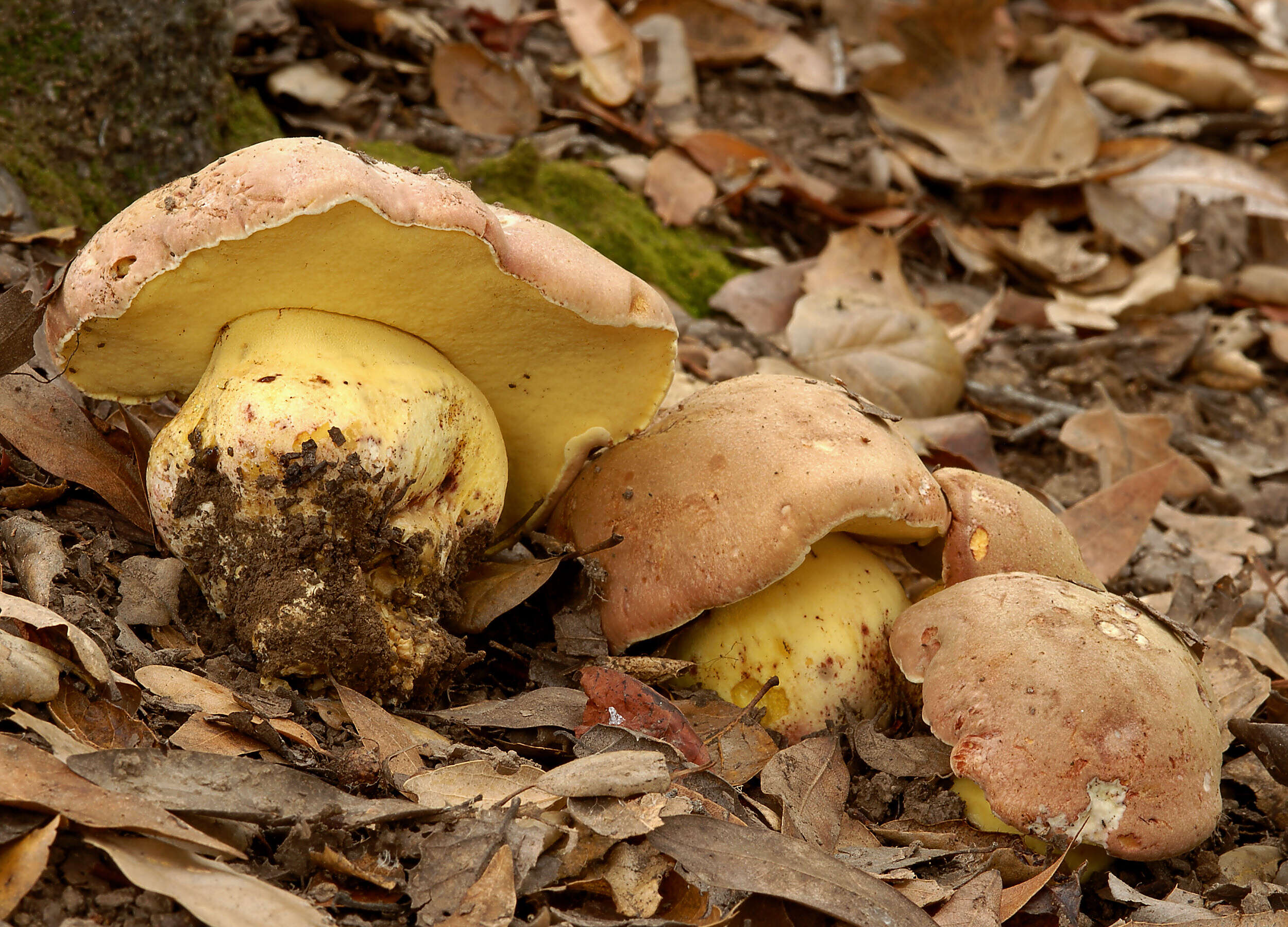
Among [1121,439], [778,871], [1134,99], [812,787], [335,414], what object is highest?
[335,414]

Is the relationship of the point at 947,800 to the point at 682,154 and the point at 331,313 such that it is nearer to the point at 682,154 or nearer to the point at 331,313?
the point at 331,313

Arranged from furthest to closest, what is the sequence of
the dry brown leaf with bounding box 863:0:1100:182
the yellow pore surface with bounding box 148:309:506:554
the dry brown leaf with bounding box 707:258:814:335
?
1. the dry brown leaf with bounding box 863:0:1100:182
2. the dry brown leaf with bounding box 707:258:814:335
3. the yellow pore surface with bounding box 148:309:506:554

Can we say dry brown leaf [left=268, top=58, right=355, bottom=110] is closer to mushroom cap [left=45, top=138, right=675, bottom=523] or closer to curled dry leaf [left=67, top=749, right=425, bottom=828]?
mushroom cap [left=45, top=138, right=675, bottom=523]

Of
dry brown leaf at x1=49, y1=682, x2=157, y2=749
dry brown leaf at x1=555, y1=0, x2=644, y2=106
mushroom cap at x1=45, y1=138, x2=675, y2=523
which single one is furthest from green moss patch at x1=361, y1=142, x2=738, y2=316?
dry brown leaf at x1=49, y1=682, x2=157, y2=749

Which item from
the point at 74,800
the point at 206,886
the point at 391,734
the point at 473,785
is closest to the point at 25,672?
the point at 74,800

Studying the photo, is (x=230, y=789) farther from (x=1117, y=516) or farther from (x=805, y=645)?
(x=1117, y=516)

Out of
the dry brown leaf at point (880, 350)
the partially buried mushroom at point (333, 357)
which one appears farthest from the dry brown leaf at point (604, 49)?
the partially buried mushroom at point (333, 357)
